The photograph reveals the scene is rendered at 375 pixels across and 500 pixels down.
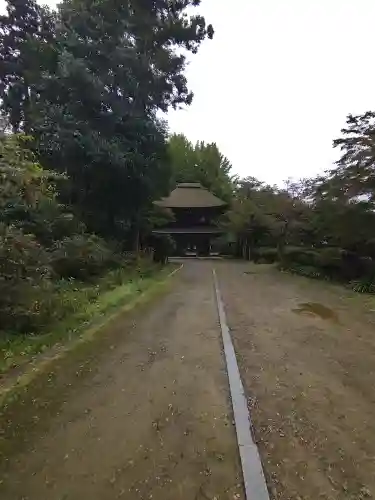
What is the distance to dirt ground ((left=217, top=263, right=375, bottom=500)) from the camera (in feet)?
8.58

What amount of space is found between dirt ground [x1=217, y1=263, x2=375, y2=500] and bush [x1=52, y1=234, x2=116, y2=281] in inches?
170

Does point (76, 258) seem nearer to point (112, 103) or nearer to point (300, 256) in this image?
point (112, 103)

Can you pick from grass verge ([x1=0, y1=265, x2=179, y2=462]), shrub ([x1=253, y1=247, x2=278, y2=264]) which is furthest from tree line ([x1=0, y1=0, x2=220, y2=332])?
shrub ([x1=253, y1=247, x2=278, y2=264])

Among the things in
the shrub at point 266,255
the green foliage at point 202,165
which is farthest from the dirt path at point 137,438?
the green foliage at point 202,165

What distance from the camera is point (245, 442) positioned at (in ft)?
10.0

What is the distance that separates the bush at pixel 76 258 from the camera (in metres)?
10.6

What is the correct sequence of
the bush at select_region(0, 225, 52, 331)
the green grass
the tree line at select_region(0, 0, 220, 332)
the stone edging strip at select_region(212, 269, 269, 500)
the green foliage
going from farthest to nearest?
the green foliage → the tree line at select_region(0, 0, 220, 332) → the bush at select_region(0, 225, 52, 331) → the green grass → the stone edging strip at select_region(212, 269, 269, 500)

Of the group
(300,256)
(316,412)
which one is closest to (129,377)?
(316,412)

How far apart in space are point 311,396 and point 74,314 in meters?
4.68

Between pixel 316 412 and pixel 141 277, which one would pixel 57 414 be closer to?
pixel 316 412

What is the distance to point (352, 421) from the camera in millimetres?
3451

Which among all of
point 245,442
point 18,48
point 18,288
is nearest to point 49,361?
point 18,288

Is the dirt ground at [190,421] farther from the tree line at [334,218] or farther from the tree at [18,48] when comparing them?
the tree at [18,48]

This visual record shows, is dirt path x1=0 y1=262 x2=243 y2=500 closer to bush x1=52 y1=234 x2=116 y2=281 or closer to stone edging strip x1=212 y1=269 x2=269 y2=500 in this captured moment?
stone edging strip x1=212 y1=269 x2=269 y2=500
